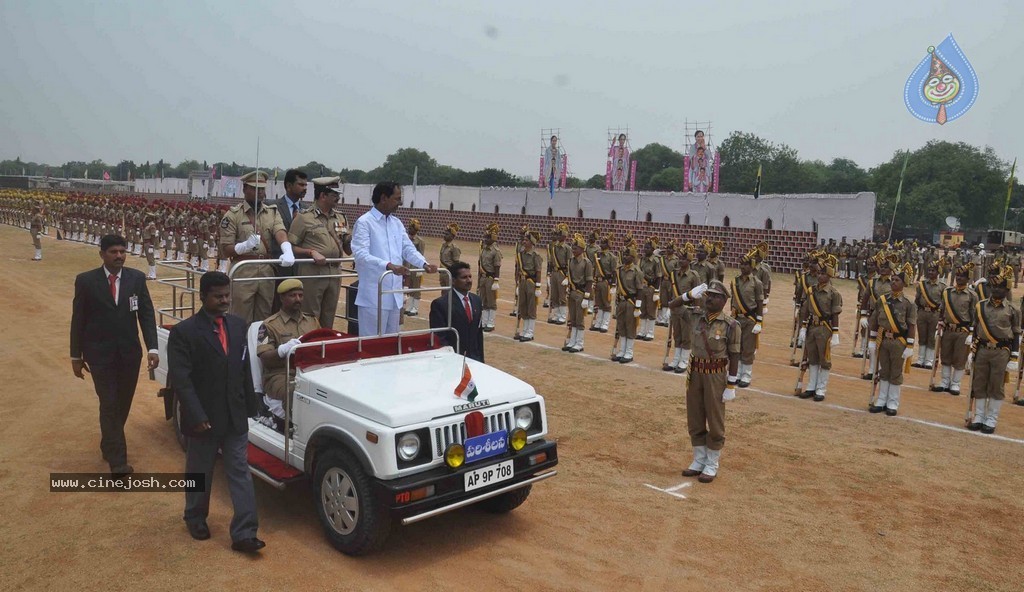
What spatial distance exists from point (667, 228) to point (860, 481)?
91.1 feet

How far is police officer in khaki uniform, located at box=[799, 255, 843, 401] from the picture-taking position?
10.9 meters

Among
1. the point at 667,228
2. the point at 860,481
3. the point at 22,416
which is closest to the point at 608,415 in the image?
the point at 860,481

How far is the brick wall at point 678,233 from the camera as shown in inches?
1247

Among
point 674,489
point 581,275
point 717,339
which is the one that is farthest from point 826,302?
point 674,489

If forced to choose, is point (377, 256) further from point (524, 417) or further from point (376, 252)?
point (524, 417)

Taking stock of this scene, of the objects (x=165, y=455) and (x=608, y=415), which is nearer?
(x=165, y=455)

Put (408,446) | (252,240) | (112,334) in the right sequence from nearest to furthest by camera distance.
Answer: (408,446), (112,334), (252,240)

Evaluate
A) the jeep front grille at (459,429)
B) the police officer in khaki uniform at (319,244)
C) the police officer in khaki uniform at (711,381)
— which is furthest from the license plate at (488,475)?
the police officer in khaki uniform at (319,244)

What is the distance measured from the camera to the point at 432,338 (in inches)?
261

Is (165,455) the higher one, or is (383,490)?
(383,490)

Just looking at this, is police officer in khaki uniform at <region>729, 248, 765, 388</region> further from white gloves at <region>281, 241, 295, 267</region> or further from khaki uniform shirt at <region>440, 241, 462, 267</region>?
white gloves at <region>281, 241, 295, 267</region>

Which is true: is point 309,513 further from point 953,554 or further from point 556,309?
point 556,309

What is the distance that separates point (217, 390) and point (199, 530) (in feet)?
3.83

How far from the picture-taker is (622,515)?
6.17m
